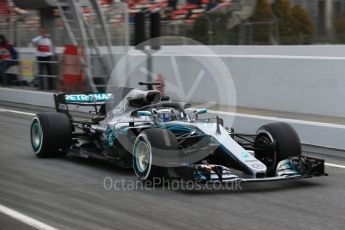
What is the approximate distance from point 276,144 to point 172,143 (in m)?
1.41

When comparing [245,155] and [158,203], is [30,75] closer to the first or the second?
[245,155]

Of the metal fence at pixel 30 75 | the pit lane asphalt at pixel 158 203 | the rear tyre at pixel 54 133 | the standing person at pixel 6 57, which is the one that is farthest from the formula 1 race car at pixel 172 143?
the standing person at pixel 6 57

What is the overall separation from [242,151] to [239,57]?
296 inches

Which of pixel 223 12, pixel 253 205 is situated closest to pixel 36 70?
pixel 223 12

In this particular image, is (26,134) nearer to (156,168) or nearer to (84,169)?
(84,169)

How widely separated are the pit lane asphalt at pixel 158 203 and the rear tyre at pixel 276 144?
0.31m

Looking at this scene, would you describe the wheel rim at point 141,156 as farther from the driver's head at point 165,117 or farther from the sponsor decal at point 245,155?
the sponsor decal at point 245,155

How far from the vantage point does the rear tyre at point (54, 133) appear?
9.45 meters

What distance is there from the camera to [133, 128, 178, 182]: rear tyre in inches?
292

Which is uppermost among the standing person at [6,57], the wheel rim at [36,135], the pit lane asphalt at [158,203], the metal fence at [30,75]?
the standing person at [6,57]

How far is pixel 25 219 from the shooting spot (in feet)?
20.9

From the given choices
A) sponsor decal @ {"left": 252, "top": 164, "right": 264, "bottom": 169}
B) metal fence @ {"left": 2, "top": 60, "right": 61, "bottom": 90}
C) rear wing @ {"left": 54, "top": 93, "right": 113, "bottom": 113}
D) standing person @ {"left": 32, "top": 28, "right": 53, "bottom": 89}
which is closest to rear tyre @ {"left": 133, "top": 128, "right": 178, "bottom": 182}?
sponsor decal @ {"left": 252, "top": 164, "right": 264, "bottom": 169}

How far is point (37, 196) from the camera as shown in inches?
290

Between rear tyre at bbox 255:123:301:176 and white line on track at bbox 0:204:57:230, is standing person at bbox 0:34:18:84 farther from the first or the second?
white line on track at bbox 0:204:57:230
